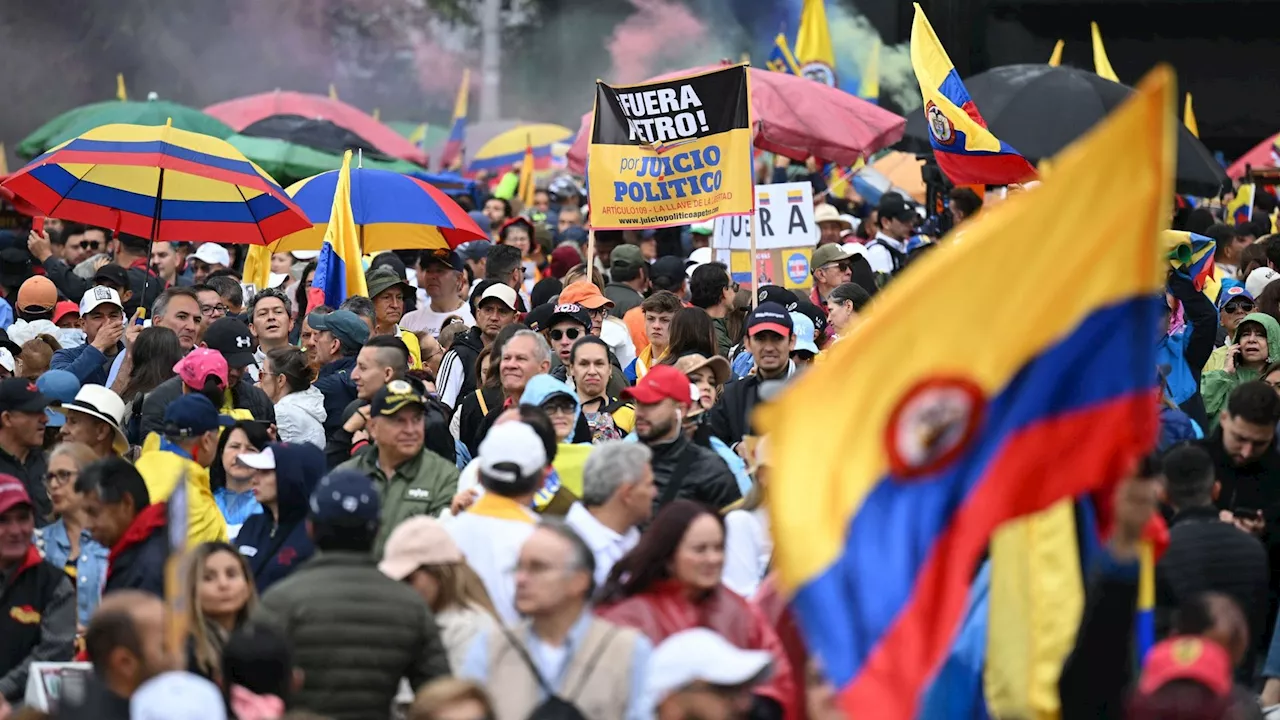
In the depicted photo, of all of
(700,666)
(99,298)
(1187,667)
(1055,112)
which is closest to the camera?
(1187,667)

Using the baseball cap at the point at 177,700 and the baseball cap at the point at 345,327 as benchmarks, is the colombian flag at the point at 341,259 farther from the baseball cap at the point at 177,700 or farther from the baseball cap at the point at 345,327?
the baseball cap at the point at 177,700

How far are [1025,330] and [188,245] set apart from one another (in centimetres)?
1492

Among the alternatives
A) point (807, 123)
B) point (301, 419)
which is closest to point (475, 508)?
point (301, 419)

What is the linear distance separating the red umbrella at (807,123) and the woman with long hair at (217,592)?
34.9 ft

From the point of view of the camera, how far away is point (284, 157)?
19531 millimetres

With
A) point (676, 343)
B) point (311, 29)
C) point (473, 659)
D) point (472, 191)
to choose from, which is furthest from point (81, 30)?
point (473, 659)

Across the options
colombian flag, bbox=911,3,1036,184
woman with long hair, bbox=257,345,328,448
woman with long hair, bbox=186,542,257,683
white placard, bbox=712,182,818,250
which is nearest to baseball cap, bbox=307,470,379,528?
woman with long hair, bbox=186,542,257,683

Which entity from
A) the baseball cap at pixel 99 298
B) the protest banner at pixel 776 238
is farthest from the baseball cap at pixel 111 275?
the protest banner at pixel 776 238

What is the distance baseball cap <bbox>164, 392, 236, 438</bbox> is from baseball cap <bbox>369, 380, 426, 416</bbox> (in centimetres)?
77

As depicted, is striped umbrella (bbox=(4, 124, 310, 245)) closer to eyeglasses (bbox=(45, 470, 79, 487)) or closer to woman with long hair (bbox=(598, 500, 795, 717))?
eyeglasses (bbox=(45, 470, 79, 487))

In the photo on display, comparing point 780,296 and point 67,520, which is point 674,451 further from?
point 780,296

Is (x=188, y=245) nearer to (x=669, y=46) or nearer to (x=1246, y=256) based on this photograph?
(x=1246, y=256)

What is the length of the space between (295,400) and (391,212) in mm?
3757

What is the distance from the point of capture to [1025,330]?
4.91 metres
